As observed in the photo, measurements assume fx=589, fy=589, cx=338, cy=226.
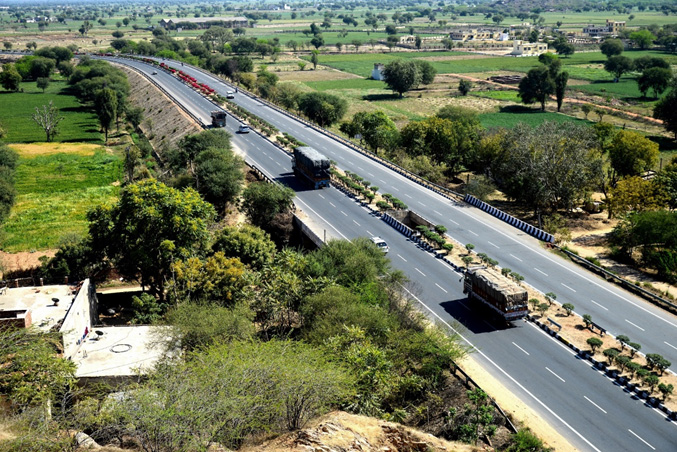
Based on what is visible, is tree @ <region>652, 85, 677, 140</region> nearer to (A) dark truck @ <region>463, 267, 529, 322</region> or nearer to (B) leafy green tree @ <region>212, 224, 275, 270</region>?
(A) dark truck @ <region>463, 267, 529, 322</region>

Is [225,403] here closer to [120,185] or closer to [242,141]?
[120,185]

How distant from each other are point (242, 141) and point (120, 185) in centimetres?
2035

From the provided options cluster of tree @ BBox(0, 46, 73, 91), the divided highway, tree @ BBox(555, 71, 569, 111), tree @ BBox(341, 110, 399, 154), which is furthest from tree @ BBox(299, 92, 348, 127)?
cluster of tree @ BBox(0, 46, 73, 91)

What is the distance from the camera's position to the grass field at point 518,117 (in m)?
127

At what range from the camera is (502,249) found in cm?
5512

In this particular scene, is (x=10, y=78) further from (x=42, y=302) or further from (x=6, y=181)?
(x=42, y=302)

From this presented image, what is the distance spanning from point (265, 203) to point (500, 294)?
28.3m

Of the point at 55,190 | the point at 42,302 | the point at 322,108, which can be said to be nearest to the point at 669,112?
the point at 322,108

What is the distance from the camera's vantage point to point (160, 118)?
386ft

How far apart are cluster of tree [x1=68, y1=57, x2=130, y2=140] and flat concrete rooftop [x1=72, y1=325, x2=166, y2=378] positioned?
8267cm

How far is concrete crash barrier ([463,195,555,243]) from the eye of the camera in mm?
57500

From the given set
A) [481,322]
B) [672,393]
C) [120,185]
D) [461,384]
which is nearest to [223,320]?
[461,384]

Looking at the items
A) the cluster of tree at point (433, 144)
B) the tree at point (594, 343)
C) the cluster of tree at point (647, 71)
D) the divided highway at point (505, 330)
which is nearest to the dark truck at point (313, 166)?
the divided highway at point (505, 330)

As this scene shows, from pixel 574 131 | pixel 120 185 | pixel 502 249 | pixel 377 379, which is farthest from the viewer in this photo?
pixel 120 185
